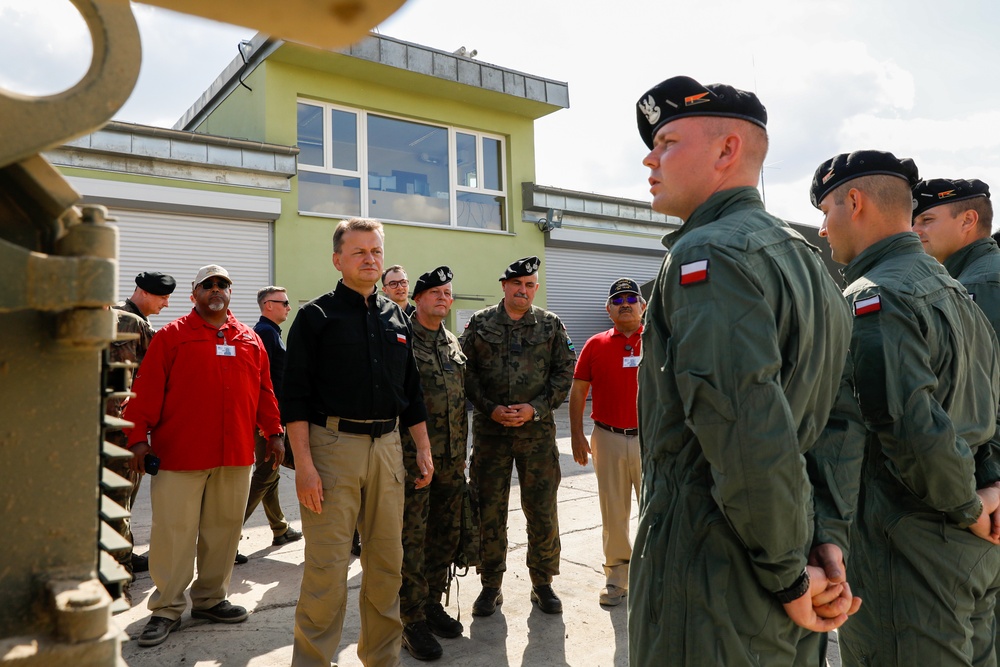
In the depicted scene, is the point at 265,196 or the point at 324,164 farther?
the point at 324,164

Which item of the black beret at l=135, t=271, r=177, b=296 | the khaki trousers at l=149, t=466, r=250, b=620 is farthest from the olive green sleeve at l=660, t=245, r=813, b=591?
the black beret at l=135, t=271, r=177, b=296

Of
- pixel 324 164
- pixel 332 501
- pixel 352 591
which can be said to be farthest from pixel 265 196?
pixel 332 501

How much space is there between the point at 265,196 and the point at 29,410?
11.2m

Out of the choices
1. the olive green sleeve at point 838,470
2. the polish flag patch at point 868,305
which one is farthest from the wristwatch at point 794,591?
the polish flag patch at point 868,305

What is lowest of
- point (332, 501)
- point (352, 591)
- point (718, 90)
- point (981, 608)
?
point (352, 591)

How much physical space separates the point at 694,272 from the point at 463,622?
321cm

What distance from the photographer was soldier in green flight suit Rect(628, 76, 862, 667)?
1562 mm

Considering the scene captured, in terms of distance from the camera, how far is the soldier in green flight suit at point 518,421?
14.4 ft

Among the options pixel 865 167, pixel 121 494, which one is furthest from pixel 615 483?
pixel 121 494

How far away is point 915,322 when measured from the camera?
7.54 ft

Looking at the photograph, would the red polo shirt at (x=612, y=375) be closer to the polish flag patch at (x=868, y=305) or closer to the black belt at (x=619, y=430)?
the black belt at (x=619, y=430)

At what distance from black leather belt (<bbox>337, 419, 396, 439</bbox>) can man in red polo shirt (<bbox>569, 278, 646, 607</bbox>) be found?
6.05 feet

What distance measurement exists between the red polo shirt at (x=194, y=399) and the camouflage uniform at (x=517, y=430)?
1481 mm

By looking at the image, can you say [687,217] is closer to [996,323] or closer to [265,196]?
[996,323]
